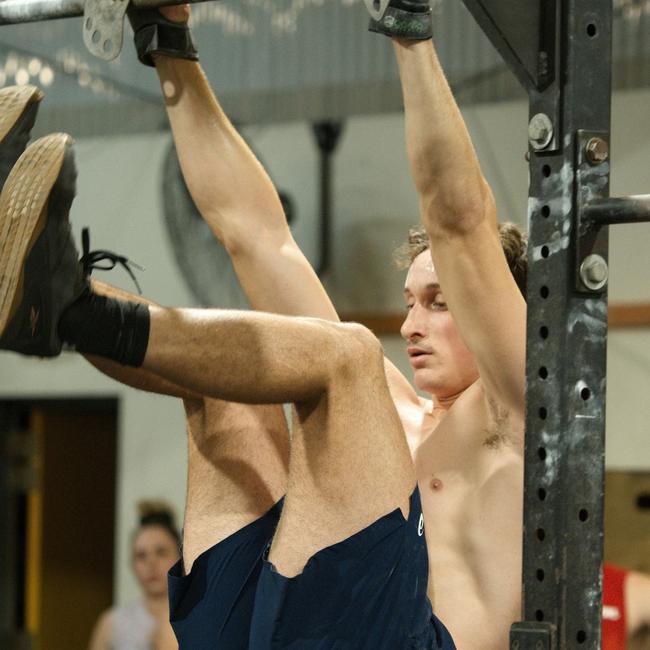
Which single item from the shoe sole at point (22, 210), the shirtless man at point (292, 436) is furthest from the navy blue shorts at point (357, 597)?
the shoe sole at point (22, 210)

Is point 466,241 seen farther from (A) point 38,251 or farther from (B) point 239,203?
(A) point 38,251

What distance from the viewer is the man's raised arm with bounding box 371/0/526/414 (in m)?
2.13

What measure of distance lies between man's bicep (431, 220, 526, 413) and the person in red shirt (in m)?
1.26

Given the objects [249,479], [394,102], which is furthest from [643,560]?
[249,479]

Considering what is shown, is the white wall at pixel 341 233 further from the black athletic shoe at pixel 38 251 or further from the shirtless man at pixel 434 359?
the black athletic shoe at pixel 38 251

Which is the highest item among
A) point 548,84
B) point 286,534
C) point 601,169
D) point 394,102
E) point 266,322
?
point 394,102

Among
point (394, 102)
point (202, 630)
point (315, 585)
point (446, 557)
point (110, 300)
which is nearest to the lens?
point (110, 300)

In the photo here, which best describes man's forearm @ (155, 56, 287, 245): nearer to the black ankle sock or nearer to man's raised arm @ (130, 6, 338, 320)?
man's raised arm @ (130, 6, 338, 320)

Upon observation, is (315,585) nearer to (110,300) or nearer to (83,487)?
(110,300)

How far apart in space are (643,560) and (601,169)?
10.9ft

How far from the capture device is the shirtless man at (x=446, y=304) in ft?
7.10

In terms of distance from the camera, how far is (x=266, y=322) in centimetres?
185

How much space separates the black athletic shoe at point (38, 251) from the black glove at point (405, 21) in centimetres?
51

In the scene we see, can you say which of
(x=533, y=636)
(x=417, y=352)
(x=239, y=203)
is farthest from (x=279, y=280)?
(x=533, y=636)
